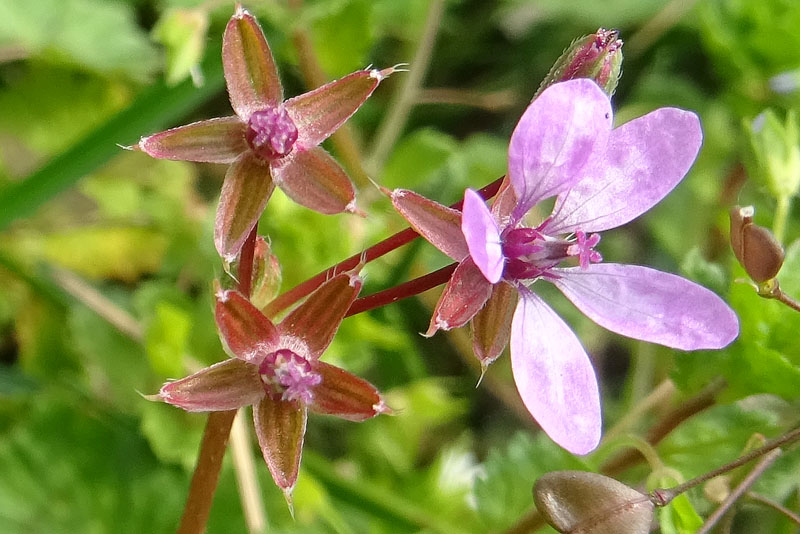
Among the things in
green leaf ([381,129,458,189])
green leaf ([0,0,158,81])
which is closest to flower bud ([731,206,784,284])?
green leaf ([381,129,458,189])

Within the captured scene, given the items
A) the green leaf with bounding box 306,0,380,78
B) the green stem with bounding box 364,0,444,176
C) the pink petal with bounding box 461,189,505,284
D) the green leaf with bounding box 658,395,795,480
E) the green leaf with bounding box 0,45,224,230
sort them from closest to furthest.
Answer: the pink petal with bounding box 461,189,505,284
the green leaf with bounding box 658,395,795,480
the green leaf with bounding box 0,45,224,230
the green leaf with bounding box 306,0,380,78
the green stem with bounding box 364,0,444,176

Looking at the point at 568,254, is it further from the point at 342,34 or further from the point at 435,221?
the point at 342,34

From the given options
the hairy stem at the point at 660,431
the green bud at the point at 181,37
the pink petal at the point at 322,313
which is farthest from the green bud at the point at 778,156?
the green bud at the point at 181,37

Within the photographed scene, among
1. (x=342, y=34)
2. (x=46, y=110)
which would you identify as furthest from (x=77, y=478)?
(x=342, y=34)

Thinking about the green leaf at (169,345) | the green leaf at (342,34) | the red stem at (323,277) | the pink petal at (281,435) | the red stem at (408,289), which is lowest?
the pink petal at (281,435)

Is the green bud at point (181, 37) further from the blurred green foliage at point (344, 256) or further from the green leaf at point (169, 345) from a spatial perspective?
the green leaf at point (169, 345)

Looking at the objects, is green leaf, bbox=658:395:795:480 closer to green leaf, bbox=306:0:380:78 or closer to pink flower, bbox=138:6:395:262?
pink flower, bbox=138:6:395:262
